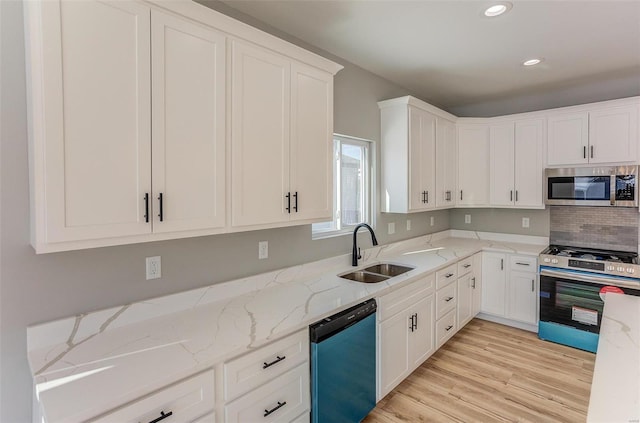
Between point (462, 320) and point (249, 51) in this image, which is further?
point (462, 320)

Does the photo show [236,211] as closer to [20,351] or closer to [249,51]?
[249,51]

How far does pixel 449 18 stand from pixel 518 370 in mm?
2864

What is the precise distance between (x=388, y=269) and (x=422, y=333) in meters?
0.60

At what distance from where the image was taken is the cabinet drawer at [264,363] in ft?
4.63

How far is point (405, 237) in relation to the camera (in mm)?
3777

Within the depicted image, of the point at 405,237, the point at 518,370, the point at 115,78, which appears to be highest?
the point at 115,78

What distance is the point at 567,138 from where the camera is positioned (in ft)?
11.5

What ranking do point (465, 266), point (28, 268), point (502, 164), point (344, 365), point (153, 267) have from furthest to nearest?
point (502, 164)
point (465, 266)
point (344, 365)
point (153, 267)
point (28, 268)

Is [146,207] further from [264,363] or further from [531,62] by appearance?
[531,62]

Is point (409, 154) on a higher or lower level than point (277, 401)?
higher

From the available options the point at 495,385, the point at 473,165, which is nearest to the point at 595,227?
the point at 473,165

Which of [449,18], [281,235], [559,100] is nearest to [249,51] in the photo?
[281,235]

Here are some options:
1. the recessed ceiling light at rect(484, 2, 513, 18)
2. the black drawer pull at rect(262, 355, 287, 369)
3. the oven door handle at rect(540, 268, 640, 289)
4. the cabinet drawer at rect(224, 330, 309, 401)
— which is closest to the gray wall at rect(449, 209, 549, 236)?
the oven door handle at rect(540, 268, 640, 289)

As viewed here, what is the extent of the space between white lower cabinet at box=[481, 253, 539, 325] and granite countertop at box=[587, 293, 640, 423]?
1860 millimetres
